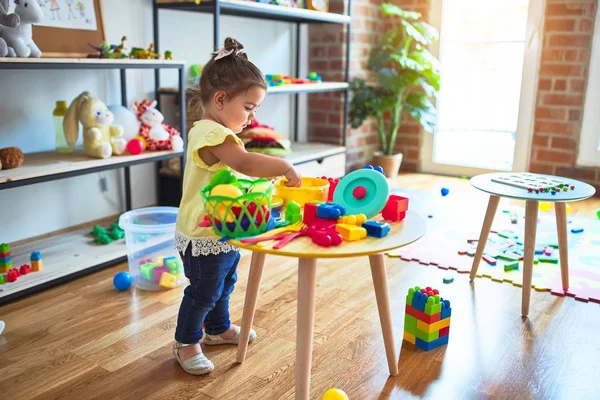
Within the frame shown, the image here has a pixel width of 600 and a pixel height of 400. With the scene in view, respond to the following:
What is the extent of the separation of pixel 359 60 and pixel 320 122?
511 mm

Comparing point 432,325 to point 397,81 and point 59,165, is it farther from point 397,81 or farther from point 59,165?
point 397,81

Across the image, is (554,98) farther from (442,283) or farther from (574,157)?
(442,283)

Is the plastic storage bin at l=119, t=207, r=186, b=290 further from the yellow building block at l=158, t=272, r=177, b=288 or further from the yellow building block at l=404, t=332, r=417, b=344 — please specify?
the yellow building block at l=404, t=332, r=417, b=344

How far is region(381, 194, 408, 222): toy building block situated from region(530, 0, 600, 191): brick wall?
9.49ft

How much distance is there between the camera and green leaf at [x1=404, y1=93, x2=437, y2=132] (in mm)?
3918

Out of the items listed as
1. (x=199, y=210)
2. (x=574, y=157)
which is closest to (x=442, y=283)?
(x=199, y=210)

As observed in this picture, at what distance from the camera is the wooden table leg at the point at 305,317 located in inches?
47.2

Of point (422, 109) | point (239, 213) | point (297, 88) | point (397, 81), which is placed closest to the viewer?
point (239, 213)

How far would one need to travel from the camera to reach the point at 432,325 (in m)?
1.67

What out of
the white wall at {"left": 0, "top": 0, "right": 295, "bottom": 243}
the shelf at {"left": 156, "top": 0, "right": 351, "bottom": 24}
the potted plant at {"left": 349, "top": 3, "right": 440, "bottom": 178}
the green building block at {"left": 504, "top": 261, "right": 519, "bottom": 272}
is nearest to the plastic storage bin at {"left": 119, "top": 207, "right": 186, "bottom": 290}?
the white wall at {"left": 0, "top": 0, "right": 295, "bottom": 243}

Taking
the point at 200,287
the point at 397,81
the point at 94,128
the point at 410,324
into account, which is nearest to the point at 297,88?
the point at 397,81

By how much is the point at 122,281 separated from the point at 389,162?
7.92 ft

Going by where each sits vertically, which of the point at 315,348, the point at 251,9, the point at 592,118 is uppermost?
the point at 251,9

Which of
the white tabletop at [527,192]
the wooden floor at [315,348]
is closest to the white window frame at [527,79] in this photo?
the white tabletop at [527,192]
